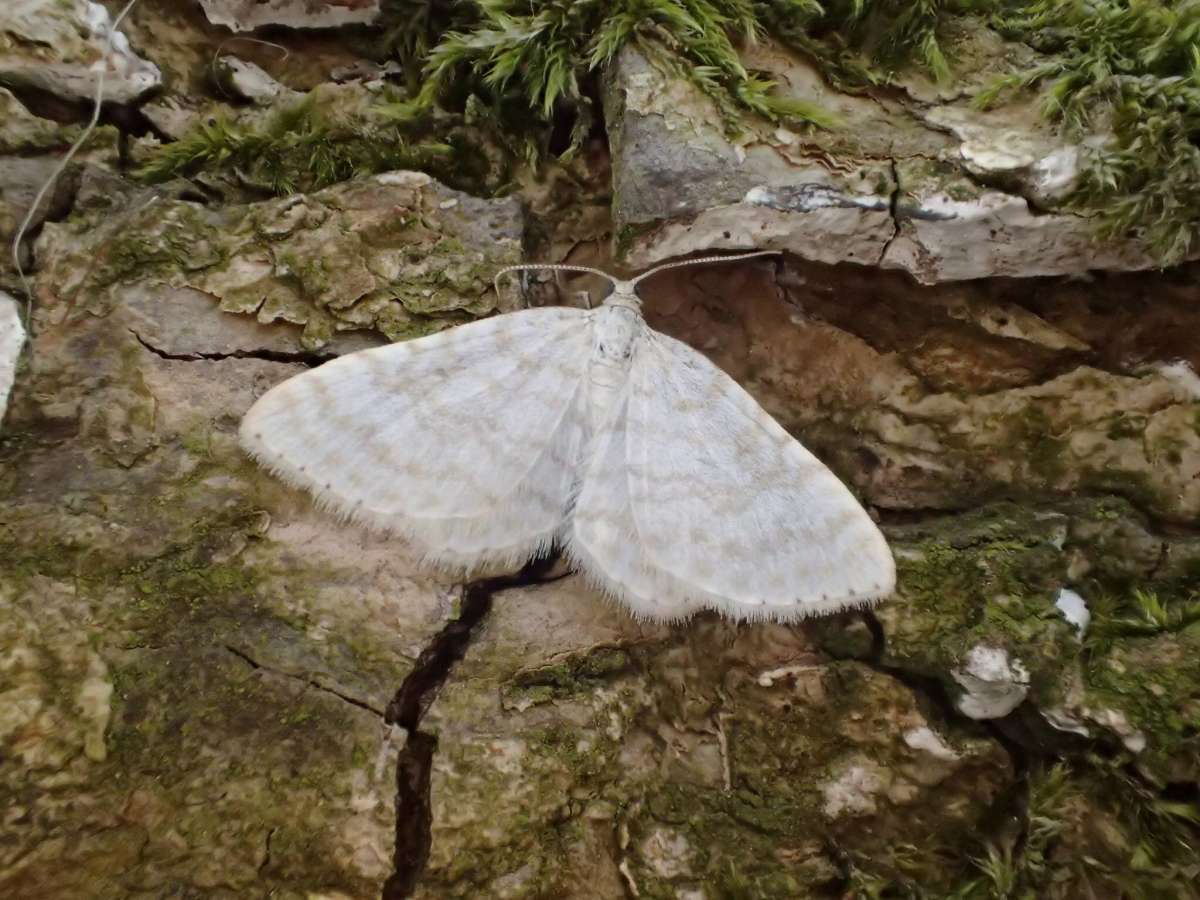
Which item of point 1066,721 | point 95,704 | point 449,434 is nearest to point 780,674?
point 1066,721

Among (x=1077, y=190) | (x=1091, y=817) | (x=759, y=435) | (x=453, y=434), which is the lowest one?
(x=1091, y=817)

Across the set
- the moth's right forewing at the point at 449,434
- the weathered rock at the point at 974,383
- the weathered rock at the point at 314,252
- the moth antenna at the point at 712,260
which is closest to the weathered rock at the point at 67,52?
the weathered rock at the point at 314,252

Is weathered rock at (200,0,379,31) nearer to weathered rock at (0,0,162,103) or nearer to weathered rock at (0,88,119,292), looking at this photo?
weathered rock at (0,0,162,103)

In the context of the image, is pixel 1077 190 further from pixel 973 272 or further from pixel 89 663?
pixel 89 663

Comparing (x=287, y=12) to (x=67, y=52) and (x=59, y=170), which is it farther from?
(x=59, y=170)

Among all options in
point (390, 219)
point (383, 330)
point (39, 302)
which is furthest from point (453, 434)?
point (39, 302)

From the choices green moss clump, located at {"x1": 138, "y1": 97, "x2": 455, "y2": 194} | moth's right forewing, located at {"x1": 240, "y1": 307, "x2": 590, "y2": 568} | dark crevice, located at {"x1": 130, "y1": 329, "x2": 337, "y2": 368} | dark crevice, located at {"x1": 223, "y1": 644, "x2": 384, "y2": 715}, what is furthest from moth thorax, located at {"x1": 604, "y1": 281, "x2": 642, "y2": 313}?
dark crevice, located at {"x1": 223, "y1": 644, "x2": 384, "y2": 715}
